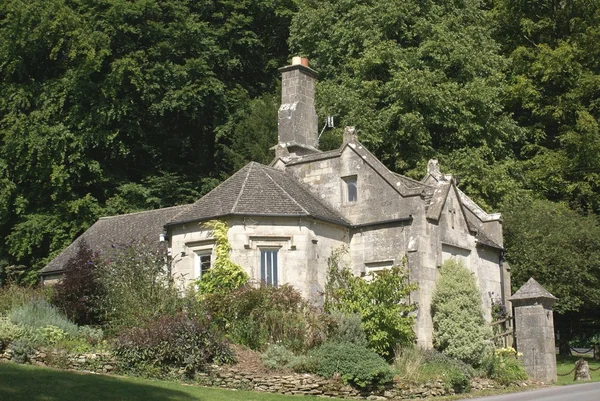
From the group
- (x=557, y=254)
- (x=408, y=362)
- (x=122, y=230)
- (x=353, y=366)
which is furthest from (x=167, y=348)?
(x=557, y=254)

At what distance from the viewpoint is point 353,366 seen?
68.3 feet

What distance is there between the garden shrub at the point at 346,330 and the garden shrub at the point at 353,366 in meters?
1.52

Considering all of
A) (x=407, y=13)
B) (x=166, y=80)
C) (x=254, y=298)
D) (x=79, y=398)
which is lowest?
(x=79, y=398)

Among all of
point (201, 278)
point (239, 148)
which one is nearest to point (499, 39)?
point (239, 148)

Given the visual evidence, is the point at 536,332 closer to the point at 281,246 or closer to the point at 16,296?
the point at 281,246

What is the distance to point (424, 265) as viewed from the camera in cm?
2606

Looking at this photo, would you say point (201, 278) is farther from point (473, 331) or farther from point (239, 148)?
point (239, 148)

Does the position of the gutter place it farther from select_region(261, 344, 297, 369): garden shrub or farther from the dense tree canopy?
the dense tree canopy

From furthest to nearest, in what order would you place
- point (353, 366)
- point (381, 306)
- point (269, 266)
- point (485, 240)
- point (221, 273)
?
1. point (485, 240)
2. point (269, 266)
3. point (221, 273)
4. point (381, 306)
5. point (353, 366)

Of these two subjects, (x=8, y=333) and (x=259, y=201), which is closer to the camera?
(x=8, y=333)

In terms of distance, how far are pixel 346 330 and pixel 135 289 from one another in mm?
5604

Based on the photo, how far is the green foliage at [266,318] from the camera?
22547 mm

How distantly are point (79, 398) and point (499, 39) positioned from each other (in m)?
36.4

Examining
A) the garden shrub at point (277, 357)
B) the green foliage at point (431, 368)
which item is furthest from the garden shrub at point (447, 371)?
the garden shrub at point (277, 357)
